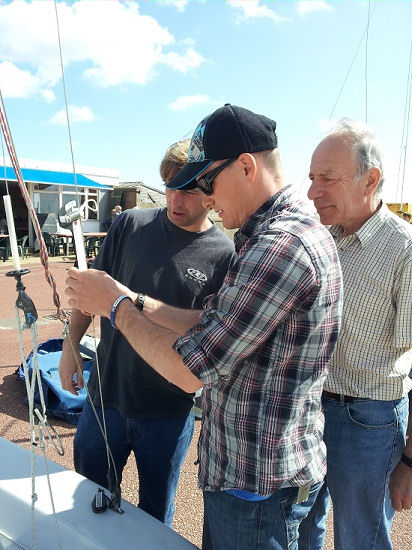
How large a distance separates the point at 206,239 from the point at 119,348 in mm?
611

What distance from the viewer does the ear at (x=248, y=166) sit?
42.3 inches

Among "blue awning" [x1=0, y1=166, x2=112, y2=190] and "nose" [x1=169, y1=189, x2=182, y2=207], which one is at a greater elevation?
"nose" [x1=169, y1=189, x2=182, y2=207]

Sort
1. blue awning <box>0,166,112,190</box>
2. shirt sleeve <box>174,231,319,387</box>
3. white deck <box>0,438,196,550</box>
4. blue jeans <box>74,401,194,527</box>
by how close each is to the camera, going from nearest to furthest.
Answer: shirt sleeve <box>174,231,319,387</box> → white deck <box>0,438,196,550</box> → blue jeans <box>74,401,194,527</box> → blue awning <box>0,166,112,190</box>

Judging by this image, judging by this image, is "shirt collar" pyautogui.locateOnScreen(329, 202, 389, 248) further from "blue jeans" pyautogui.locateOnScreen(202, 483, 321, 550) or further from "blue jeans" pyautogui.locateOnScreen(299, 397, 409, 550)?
"blue jeans" pyautogui.locateOnScreen(202, 483, 321, 550)

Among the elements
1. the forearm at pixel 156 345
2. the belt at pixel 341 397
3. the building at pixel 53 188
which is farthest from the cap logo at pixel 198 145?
the building at pixel 53 188

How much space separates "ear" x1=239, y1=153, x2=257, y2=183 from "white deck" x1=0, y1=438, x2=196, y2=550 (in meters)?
1.01

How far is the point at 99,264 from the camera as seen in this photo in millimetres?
2043

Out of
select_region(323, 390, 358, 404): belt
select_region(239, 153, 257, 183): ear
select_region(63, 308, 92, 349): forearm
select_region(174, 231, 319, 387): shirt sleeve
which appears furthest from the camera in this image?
select_region(63, 308, 92, 349): forearm

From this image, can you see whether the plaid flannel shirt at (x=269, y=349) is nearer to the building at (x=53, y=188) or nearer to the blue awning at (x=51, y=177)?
the building at (x=53, y=188)

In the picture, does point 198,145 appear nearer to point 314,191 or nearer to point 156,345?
point 156,345

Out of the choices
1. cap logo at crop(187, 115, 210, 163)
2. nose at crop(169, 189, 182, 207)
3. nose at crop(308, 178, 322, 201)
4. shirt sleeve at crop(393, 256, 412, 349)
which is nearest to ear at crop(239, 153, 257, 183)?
cap logo at crop(187, 115, 210, 163)

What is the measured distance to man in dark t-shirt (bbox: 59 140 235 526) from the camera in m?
1.80

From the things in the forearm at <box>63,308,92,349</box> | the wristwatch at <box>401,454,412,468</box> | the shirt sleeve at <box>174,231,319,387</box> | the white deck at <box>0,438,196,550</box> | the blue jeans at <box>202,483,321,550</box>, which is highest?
the shirt sleeve at <box>174,231,319,387</box>

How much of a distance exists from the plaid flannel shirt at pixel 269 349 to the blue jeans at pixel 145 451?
0.68 meters
